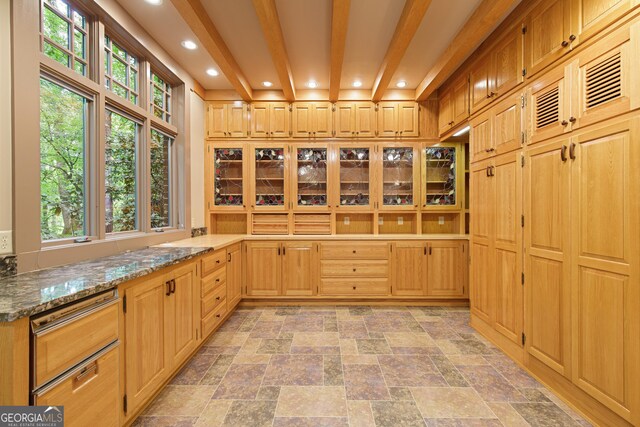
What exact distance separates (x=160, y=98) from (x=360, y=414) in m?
3.72

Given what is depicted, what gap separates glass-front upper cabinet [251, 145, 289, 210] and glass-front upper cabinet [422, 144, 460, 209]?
213 centimetres

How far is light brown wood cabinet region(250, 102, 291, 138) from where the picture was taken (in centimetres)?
398

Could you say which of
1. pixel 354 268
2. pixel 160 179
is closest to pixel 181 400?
pixel 160 179

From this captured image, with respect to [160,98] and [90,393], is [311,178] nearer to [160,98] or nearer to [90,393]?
[160,98]

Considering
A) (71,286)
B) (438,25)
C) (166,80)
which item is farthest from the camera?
(166,80)

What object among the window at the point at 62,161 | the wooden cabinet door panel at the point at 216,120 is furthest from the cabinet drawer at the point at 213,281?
the wooden cabinet door panel at the point at 216,120

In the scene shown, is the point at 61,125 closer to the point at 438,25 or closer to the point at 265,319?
the point at 265,319

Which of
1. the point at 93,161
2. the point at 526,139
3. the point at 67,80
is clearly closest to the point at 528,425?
the point at 526,139

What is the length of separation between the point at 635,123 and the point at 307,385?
8.60 ft

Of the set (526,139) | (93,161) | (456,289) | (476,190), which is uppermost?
(526,139)

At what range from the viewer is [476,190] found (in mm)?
2951

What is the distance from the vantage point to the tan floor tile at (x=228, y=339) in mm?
2684

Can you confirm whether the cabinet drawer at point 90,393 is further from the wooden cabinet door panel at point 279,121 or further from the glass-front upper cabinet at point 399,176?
the glass-front upper cabinet at point 399,176

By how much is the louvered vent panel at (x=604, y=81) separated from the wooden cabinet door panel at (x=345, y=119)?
261 centimetres
